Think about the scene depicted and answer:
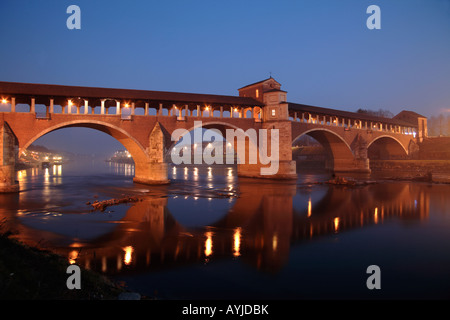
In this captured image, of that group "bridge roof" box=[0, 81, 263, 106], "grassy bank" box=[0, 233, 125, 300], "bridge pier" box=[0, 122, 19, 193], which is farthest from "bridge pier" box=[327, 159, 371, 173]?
"grassy bank" box=[0, 233, 125, 300]

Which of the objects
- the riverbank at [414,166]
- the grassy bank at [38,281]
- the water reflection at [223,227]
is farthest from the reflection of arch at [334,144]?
the grassy bank at [38,281]

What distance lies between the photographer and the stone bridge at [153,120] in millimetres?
25344

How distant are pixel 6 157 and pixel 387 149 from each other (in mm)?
70685

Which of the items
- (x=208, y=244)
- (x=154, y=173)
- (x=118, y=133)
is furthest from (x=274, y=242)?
(x=118, y=133)

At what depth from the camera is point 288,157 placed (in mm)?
37406

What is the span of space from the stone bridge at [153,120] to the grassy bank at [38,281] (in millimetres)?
21860

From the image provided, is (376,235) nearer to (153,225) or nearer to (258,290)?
(258,290)

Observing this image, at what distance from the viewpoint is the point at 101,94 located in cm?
2873

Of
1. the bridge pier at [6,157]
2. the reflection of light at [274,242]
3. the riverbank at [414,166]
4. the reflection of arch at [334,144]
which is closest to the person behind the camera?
the reflection of light at [274,242]

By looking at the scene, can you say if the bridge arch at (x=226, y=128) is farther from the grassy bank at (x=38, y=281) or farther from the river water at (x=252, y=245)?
the grassy bank at (x=38, y=281)

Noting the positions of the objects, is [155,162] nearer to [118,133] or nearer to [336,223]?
[118,133]

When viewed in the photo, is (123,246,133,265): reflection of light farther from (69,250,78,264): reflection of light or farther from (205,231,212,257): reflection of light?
(205,231,212,257): reflection of light

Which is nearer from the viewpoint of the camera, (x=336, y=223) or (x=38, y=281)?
(x=38, y=281)
